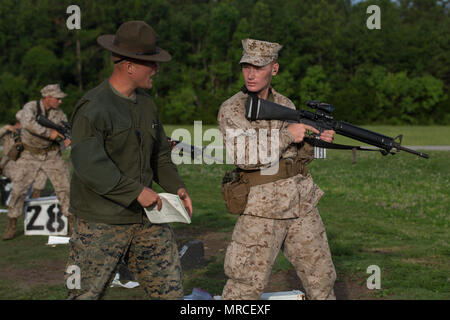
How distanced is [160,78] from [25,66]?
16.1m

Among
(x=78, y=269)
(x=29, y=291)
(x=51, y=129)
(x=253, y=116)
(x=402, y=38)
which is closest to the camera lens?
(x=78, y=269)

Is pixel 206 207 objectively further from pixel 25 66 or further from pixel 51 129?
pixel 25 66

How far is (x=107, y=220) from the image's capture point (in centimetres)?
381

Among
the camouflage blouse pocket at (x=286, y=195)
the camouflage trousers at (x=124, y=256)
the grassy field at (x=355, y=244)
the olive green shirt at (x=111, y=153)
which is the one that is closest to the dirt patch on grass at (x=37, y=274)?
the grassy field at (x=355, y=244)

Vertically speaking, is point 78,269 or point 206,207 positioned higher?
point 78,269

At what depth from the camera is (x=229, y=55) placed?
52.2 meters

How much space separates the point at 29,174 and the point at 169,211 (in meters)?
5.93

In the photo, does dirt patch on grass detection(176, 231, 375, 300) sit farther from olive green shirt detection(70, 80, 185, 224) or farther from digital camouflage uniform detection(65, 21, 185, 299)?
olive green shirt detection(70, 80, 185, 224)

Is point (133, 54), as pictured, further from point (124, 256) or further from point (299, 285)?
point (299, 285)

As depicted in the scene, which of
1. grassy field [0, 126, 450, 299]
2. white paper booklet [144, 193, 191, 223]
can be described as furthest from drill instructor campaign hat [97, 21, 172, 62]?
grassy field [0, 126, 450, 299]

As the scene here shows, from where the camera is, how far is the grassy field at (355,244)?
640cm

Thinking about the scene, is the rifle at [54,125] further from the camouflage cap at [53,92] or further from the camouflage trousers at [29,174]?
the camouflage trousers at [29,174]

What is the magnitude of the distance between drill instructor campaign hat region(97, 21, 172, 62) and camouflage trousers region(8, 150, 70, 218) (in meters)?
5.54

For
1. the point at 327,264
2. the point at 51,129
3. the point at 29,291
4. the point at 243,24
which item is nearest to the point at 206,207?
the point at 51,129
